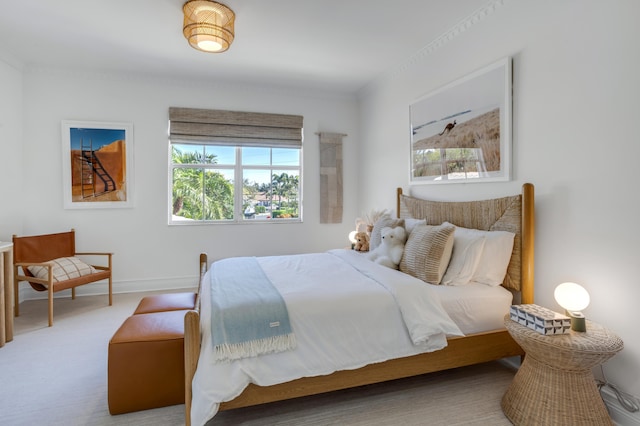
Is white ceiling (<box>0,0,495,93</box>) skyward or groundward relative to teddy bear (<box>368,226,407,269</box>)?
skyward

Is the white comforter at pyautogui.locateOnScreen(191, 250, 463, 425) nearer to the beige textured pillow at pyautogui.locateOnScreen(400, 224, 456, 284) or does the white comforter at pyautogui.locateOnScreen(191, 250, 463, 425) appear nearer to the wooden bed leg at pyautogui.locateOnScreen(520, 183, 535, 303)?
the beige textured pillow at pyautogui.locateOnScreen(400, 224, 456, 284)

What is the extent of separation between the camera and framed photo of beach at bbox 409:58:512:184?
2.49 meters

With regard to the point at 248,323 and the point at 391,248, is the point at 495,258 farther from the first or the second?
the point at 248,323

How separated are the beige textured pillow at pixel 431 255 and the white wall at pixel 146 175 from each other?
8.06ft

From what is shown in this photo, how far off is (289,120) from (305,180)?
87cm

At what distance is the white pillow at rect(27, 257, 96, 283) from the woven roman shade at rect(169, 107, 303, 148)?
1778 millimetres

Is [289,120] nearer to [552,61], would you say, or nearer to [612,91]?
[552,61]

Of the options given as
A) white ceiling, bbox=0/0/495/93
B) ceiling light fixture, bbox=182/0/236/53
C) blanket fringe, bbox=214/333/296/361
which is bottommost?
blanket fringe, bbox=214/333/296/361

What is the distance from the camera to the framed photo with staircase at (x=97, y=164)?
3.94 metres

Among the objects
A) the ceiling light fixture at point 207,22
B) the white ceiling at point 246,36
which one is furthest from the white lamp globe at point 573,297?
the ceiling light fixture at point 207,22

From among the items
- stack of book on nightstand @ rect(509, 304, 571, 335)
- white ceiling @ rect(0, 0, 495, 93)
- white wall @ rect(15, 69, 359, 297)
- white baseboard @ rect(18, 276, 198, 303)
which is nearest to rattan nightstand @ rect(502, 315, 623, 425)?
stack of book on nightstand @ rect(509, 304, 571, 335)

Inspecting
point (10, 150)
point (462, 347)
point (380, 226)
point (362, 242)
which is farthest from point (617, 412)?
point (10, 150)

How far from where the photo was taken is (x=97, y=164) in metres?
4.02

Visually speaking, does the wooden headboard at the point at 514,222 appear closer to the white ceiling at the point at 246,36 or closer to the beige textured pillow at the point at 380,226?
the beige textured pillow at the point at 380,226
